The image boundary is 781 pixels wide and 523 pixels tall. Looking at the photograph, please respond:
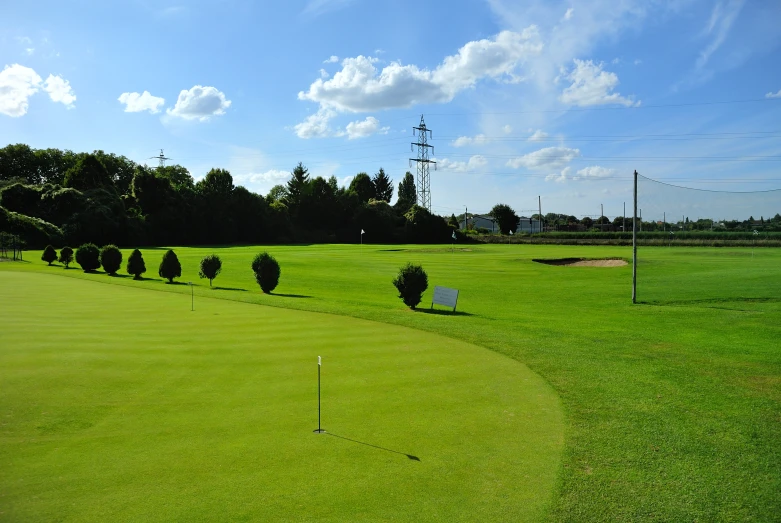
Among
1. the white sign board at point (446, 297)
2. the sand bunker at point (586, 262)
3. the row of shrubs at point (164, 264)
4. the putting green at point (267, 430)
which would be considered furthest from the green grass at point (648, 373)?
the sand bunker at point (586, 262)

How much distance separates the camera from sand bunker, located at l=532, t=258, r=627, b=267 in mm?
42194

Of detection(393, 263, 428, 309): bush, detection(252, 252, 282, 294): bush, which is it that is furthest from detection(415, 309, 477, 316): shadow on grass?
detection(252, 252, 282, 294): bush

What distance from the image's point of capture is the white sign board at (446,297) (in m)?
21.6

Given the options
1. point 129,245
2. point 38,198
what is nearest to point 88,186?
point 38,198

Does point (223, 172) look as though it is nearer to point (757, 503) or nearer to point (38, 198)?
point (38, 198)

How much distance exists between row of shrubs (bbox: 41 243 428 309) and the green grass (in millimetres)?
1595

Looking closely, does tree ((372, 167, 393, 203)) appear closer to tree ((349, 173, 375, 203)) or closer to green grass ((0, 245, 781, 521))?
tree ((349, 173, 375, 203))

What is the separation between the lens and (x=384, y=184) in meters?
160

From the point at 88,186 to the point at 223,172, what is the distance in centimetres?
2400

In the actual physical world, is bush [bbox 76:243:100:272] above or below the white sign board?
above

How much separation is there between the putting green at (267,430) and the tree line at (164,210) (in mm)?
61043

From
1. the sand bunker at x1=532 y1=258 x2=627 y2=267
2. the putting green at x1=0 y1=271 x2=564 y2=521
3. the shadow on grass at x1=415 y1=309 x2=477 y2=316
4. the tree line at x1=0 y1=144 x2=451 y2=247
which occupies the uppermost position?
the tree line at x1=0 y1=144 x2=451 y2=247

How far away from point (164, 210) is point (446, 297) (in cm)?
7724

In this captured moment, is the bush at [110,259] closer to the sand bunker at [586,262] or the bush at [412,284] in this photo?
the bush at [412,284]
